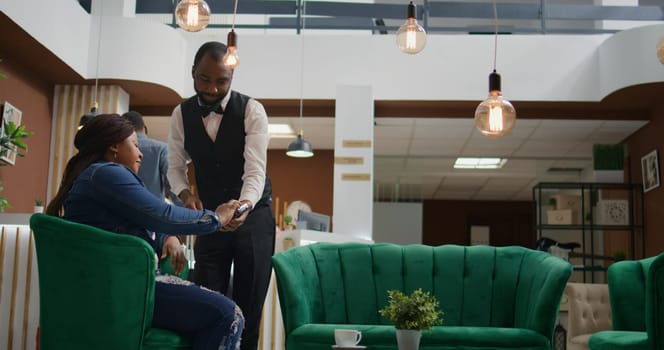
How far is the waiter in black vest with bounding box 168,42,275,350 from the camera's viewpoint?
Result: 10.1 ft

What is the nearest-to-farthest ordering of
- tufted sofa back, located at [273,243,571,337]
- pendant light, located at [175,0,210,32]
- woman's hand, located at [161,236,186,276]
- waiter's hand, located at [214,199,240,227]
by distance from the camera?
waiter's hand, located at [214,199,240,227]
woman's hand, located at [161,236,186,276]
tufted sofa back, located at [273,243,571,337]
pendant light, located at [175,0,210,32]

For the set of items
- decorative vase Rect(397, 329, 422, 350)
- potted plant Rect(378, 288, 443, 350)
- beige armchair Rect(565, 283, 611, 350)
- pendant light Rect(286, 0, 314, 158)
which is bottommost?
beige armchair Rect(565, 283, 611, 350)

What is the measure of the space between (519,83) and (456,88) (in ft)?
2.52

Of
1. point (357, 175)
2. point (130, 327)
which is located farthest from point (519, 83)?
point (130, 327)

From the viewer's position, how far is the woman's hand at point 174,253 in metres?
3.00

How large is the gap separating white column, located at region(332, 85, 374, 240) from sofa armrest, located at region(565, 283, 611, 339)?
8.83 feet

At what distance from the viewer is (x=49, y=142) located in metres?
9.55

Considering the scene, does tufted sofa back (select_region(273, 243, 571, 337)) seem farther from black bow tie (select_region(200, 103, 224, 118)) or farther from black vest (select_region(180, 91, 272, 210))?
black bow tie (select_region(200, 103, 224, 118))

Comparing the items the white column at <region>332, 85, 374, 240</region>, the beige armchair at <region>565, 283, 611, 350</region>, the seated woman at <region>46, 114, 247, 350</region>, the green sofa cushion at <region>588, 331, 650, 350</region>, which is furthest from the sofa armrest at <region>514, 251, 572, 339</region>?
the white column at <region>332, 85, 374, 240</region>

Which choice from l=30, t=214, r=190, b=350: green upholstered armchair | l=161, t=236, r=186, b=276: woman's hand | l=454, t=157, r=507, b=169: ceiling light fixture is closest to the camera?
l=30, t=214, r=190, b=350: green upholstered armchair

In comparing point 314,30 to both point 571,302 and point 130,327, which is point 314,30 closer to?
point 571,302

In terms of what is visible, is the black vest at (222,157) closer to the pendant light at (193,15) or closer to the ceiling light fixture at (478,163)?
the pendant light at (193,15)

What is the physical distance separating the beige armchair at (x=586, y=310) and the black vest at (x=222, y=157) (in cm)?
506

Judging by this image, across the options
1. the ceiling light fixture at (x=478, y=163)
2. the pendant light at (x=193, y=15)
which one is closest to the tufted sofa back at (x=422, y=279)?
the pendant light at (x=193, y=15)
